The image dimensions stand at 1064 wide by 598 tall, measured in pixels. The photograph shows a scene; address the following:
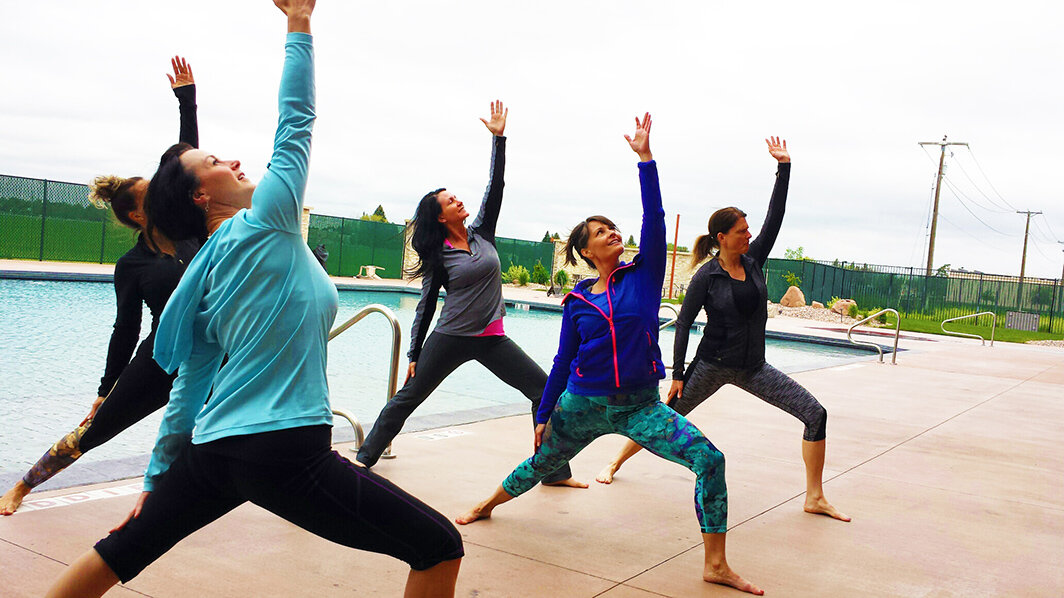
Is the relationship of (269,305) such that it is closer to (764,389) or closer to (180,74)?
(180,74)

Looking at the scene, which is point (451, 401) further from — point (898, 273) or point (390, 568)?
point (898, 273)

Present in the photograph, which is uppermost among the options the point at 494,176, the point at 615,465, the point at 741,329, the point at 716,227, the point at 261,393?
the point at 494,176

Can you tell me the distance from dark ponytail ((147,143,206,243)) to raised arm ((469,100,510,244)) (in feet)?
10.3

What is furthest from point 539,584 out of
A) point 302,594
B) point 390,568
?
point 302,594

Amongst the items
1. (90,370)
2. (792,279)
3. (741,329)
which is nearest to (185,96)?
(741,329)

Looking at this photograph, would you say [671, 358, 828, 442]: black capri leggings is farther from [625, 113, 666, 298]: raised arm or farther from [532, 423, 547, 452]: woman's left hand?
[625, 113, 666, 298]: raised arm

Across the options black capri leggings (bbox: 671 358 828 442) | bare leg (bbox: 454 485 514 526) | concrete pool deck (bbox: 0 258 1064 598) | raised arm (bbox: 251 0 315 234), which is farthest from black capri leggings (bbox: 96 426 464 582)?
black capri leggings (bbox: 671 358 828 442)

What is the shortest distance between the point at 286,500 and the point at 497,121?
3.67m

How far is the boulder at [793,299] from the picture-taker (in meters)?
36.2

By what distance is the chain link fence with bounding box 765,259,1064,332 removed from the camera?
36188 mm

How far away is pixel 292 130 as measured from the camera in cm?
237

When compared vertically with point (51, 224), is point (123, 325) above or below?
below

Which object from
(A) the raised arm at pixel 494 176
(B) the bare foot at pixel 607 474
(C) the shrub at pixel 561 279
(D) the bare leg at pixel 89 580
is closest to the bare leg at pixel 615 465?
(B) the bare foot at pixel 607 474

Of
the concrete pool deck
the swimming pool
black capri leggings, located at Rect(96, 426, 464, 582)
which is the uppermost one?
black capri leggings, located at Rect(96, 426, 464, 582)
